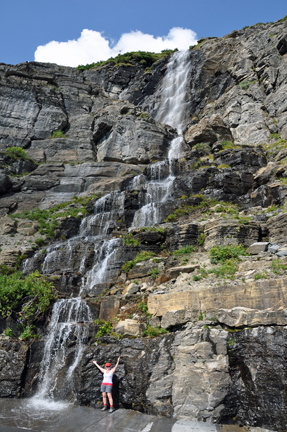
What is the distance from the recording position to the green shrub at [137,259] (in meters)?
15.5

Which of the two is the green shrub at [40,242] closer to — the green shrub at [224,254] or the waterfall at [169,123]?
the waterfall at [169,123]

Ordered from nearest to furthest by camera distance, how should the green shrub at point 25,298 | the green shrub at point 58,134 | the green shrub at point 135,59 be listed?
the green shrub at point 25,298
the green shrub at point 58,134
the green shrub at point 135,59

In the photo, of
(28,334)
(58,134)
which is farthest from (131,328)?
(58,134)

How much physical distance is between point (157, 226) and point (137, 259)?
14.5 ft

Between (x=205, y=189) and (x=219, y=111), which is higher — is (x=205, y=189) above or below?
below

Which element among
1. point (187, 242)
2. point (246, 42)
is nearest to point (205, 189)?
point (187, 242)

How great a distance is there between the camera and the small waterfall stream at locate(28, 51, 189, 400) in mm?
10219

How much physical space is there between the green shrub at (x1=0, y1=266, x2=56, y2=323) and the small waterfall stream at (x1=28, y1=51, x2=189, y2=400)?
60 cm

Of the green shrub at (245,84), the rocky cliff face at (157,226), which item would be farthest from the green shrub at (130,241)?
the green shrub at (245,84)

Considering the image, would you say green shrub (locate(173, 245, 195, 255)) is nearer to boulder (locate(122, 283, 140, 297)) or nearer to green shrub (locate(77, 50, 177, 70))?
boulder (locate(122, 283, 140, 297))

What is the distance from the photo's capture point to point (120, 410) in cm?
823

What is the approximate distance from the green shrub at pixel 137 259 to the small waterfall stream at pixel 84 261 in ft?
4.45

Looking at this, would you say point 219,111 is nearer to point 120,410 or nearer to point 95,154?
point 95,154

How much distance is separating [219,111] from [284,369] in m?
35.4
